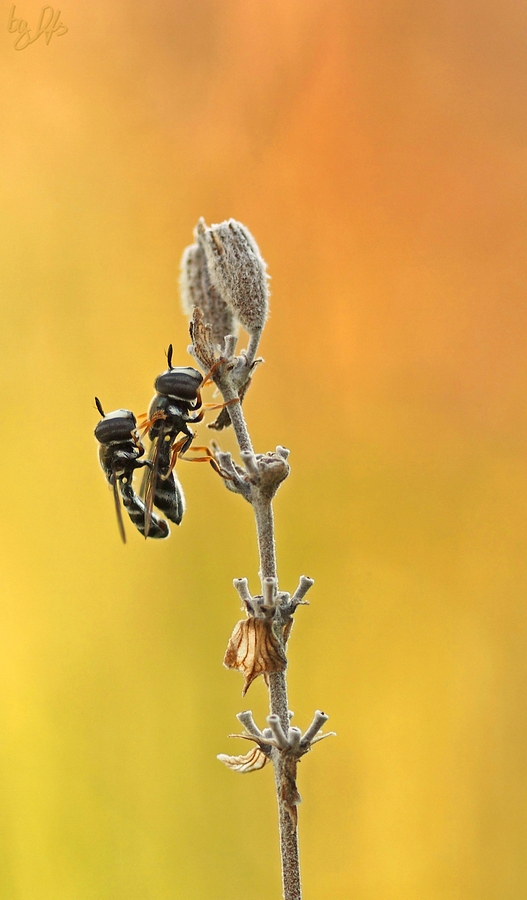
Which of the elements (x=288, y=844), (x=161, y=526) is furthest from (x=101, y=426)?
(x=288, y=844)

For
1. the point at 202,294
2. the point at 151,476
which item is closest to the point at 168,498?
the point at 151,476

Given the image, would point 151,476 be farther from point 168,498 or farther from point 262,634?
point 262,634

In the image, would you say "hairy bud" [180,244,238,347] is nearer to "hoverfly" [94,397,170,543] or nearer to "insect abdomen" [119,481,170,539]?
"hoverfly" [94,397,170,543]

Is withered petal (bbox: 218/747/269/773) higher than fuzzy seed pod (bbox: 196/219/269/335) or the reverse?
the reverse

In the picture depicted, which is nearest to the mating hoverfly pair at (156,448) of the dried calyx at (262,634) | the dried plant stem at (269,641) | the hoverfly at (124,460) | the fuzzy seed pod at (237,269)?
the hoverfly at (124,460)

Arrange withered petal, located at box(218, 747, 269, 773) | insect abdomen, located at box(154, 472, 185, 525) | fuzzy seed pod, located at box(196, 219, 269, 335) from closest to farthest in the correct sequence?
withered petal, located at box(218, 747, 269, 773)
fuzzy seed pod, located at box(196, 219, 269, 335)
insect abdomen, located at box(154, 472, 185, 525)

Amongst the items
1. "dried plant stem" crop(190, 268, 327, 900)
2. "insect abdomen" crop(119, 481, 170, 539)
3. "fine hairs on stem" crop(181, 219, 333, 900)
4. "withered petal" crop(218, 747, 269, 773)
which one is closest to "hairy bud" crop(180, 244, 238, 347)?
"fine hairs on stem" crop(181, 219, 333, 900)
